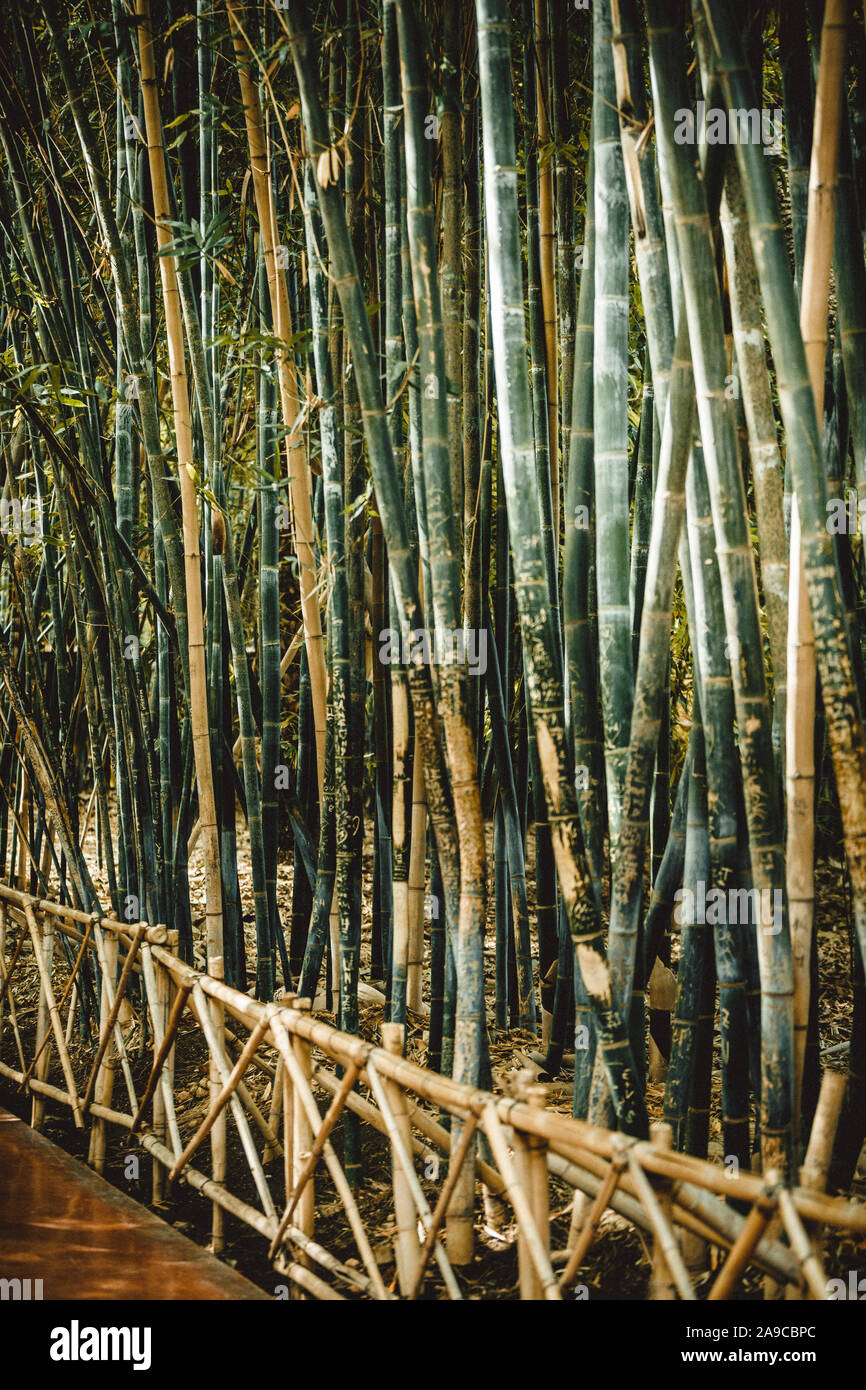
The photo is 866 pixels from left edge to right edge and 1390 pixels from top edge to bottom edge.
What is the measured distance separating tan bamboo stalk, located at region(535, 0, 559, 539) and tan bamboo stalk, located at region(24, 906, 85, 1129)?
1569 mm

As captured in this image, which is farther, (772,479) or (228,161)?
(228,161)

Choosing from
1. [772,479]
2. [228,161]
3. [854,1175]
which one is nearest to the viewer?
[772,479]

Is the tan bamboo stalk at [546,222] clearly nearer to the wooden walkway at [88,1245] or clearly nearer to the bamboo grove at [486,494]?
the bamboo grove at [486,494]

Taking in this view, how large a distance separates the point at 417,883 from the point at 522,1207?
143 cm

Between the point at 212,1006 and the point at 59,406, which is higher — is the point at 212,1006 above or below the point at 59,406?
below

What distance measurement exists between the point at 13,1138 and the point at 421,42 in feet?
7.44

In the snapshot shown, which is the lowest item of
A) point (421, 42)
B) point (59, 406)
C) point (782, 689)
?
point (782, 689)

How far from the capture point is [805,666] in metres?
1.41

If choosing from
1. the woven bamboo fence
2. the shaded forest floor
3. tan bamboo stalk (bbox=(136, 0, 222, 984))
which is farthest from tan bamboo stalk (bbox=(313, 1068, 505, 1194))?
tan bamboo stalk (bbox=(136, 0, 222, 984))

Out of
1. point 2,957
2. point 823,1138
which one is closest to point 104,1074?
point 2,957

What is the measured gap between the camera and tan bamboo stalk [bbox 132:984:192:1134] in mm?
2061

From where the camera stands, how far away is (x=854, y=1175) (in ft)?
6.49

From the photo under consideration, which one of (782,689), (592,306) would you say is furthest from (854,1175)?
(592,306)
